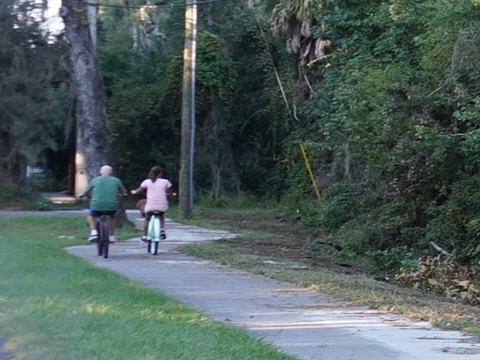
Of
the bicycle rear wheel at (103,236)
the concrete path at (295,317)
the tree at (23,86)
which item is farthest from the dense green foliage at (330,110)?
the bicycle rear wheel at (103,236)

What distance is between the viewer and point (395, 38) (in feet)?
70.8

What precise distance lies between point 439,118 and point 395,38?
12.3 ft

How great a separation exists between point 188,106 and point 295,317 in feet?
56.1

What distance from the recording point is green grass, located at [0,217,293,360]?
802 cm

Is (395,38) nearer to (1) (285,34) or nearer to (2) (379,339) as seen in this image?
(1) (285,34)

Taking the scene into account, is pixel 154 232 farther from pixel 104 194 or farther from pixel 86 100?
pixel 86 100

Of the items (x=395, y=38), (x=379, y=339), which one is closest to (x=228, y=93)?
(x=395, y=38)

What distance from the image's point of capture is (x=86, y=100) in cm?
2278

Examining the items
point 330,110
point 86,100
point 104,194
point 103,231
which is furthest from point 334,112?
point 103,231

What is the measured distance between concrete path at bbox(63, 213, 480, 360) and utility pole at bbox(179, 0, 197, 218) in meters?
11.2

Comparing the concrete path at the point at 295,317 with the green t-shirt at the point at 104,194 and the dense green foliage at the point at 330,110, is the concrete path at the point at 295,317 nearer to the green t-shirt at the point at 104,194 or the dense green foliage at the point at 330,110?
the green t-shirt at the point at 104,194

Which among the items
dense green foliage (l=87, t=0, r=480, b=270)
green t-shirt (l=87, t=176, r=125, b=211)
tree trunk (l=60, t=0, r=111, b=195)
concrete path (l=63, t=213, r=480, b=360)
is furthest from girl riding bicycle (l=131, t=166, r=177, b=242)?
tree trunk (l=60, t=0, r=111, b=195)

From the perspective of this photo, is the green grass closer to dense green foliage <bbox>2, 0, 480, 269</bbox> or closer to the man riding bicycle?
the man riding bicycle

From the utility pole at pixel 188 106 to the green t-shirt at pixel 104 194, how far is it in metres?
10.1
